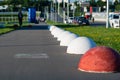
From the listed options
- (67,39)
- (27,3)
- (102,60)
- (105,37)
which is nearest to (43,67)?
(102,60)

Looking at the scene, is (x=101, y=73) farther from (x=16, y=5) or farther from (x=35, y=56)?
(x=16, y=5)

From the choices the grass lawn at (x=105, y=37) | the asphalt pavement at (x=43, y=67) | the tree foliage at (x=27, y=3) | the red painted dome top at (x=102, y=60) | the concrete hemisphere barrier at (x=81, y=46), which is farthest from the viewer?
the tree foliage at (x=27, y=3)

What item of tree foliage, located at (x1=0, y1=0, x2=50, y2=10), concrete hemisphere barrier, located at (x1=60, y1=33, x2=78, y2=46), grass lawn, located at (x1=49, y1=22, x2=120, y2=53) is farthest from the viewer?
tree foliage, located at (x1=0, y1=0, x2=50, y2=10)

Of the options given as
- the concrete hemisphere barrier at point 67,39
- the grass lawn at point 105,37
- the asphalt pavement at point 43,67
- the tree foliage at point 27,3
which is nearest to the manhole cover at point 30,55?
the asphalt pavement at point 43,67

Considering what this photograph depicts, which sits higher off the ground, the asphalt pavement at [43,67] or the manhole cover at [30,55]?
the asphalt pavement at [43,67]

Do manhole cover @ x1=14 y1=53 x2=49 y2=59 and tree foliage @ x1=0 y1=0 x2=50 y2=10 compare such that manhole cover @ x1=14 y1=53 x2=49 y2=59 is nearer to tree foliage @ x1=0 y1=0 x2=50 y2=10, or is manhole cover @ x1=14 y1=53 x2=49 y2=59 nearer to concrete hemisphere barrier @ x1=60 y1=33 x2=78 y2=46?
concrete hemisphere barrier @ x1=60 y1=33 x2=78 y2=46

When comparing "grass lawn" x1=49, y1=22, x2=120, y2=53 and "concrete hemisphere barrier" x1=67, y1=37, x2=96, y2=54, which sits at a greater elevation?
"concrete hemisphere barrier" x1=67, y1=37, x2=96, y2=54

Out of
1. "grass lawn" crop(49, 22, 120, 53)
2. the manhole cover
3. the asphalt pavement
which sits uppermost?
the asphalt pavement

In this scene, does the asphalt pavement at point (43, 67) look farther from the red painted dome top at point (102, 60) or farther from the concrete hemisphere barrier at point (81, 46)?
the concrete hemisphere barrier at point (81, 46)

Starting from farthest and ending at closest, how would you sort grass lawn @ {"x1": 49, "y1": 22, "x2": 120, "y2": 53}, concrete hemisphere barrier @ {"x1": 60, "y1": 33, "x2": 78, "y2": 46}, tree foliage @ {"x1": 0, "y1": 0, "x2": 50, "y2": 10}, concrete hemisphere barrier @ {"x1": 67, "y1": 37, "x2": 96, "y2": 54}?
tree foliage @ {"x1": 0, "y1": 0, "x2": 50, "y2": 10}
grass lawn @ {"x1": 49, "y1": 22, "x2": 120, "y2": 53}
concrete hemisphere barrier @ {"x1": 60, "y1": 33, "x2": 78, "y2": 46}
concrete hemisphere barrier @ {"x1": 67, "y1": 37, "x2": 96, "y2": 54}

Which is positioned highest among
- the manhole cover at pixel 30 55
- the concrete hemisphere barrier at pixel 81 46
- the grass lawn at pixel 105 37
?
the concrete hemisphere barrier at pixel 81 46

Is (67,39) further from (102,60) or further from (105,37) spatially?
(102,60)

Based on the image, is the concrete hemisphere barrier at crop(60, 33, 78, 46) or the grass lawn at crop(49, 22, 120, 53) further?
the grass lawn at crop(49, 22, 120, 53)

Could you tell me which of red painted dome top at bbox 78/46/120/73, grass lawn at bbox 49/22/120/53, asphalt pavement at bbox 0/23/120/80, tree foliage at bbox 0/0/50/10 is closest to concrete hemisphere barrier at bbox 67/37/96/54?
asphalt pavement at bbox 0/23/120/80
